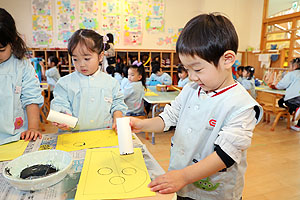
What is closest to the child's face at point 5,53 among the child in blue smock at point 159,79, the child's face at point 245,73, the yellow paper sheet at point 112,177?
the yellow paper sheet at point 112,177

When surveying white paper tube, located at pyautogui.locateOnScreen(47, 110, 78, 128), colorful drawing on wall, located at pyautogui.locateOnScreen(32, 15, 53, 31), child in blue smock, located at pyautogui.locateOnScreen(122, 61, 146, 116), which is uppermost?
colorful drawing on wall, located at pyautogui.locateOnScreen(32, 15, 53, 31)

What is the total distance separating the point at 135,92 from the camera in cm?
300

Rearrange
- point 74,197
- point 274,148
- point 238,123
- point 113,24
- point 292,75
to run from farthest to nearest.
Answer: point 113,24
point 292,75
point 274,148
point 238,123
point 74,197

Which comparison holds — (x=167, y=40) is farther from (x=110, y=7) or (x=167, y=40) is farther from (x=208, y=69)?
(x=208, y=69)

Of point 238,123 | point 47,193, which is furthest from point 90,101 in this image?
point 238,123

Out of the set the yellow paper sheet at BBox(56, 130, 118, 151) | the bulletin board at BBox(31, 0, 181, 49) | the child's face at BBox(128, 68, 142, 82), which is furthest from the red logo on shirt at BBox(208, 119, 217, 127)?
the bulletin board at BBox(31, 0, 181, 49)

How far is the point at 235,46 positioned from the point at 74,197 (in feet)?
2.16

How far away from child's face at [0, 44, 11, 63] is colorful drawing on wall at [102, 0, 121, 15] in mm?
5510

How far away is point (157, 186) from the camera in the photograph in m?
0.55

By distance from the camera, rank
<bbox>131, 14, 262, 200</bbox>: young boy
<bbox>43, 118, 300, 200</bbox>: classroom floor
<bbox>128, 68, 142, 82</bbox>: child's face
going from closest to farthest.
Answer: <bbox>131, 14, 262, 200</bbox>: young boy < <bbox>43, 118, 300, 200</bbox>: classroom floor < <bbox>128, 68, 142, 82</bbox>: child's face

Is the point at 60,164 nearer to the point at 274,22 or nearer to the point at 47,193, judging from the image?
the point at 47,193

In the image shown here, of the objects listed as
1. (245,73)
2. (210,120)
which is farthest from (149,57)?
(210,120)

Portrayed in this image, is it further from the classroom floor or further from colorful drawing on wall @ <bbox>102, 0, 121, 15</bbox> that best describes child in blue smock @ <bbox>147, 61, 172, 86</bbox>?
colorful drawing on wall @ <bbox>102, 0, 121, 15</bbox>

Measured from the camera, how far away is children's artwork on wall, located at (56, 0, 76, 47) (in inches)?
224
